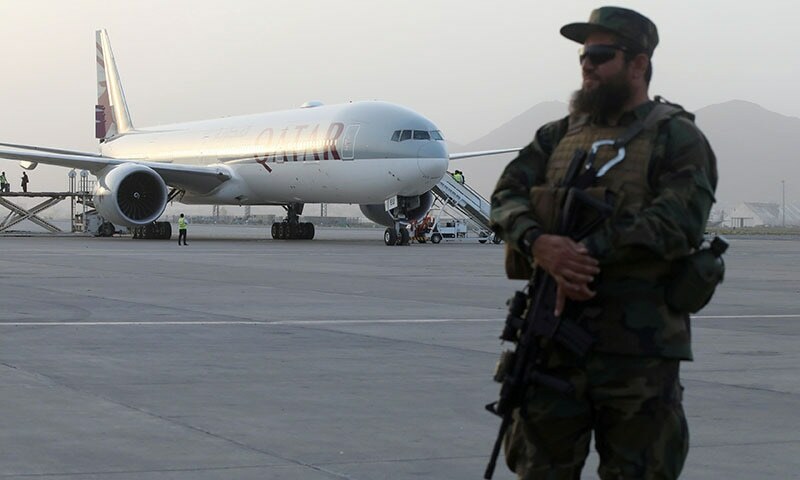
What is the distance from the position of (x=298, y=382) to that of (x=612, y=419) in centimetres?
502

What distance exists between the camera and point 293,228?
43.5 metres

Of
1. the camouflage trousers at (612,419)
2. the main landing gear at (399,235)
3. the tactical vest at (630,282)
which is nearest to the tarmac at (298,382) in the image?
the camouflage trousers at (612,419)

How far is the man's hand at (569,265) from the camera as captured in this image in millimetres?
3748

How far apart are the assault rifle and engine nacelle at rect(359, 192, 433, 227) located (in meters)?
31.8

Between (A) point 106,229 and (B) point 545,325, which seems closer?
(B) point 545,325

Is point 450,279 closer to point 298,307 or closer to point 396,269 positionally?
point 396,269

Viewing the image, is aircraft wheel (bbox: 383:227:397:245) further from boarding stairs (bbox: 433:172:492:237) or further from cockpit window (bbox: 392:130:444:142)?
boarding stairs (bbox: 433:172:492:237)

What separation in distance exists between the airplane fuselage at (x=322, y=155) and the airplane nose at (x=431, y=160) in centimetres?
3

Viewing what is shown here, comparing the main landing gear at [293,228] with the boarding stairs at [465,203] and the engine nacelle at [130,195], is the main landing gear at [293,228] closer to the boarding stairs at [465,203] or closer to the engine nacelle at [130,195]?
the boarding stairs at [465,203]

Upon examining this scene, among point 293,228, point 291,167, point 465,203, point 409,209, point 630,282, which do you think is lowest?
point 293,228

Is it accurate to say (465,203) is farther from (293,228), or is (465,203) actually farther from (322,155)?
(322,155)

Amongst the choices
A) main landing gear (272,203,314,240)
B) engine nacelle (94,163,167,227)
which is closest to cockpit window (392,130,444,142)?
engine nacelle (94,163,167,227)

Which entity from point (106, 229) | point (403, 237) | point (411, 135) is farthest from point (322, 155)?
point (106, 229)

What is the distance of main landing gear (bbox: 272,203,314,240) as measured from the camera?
4306 centimetres
